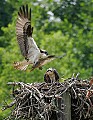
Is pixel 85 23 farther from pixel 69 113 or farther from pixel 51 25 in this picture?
pixel 69 113

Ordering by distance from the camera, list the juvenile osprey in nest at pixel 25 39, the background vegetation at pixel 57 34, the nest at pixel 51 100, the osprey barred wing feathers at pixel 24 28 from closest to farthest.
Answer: the nest at pixel 51 100 < the juvenile osprey in nest at pixel 25 39 < the osprey barred wing feathers at pixel 24 28 < the background vegetation at pixel 57 34

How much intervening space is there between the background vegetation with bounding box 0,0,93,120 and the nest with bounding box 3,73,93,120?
585 inches

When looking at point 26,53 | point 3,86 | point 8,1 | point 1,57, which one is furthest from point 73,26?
point 26,53

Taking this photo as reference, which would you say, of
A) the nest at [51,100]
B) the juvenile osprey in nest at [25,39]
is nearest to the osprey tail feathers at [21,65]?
the juvenile osprey in nest at [25,39]

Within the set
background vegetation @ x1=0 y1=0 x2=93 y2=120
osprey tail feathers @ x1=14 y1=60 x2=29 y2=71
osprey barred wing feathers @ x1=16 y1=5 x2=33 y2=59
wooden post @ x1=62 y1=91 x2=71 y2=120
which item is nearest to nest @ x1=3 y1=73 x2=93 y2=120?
wooden post @ x1=62 y1=91 x2=71 y2=120

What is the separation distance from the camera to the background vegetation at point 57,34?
79.5 ft

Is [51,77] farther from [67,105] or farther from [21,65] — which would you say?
[67,105]

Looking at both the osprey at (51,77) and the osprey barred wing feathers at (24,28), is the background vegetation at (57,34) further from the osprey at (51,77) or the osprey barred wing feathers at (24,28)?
the osprey at (51,77)

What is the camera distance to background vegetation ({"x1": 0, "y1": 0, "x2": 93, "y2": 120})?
24219mm

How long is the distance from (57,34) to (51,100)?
771 inches

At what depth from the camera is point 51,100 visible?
22.6 ft

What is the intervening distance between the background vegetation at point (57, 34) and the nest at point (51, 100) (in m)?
14.8

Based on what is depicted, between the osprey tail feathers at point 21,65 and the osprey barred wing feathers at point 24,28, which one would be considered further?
the osprey barred wing feathers at point 24,28

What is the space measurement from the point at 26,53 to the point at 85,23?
24462mm
